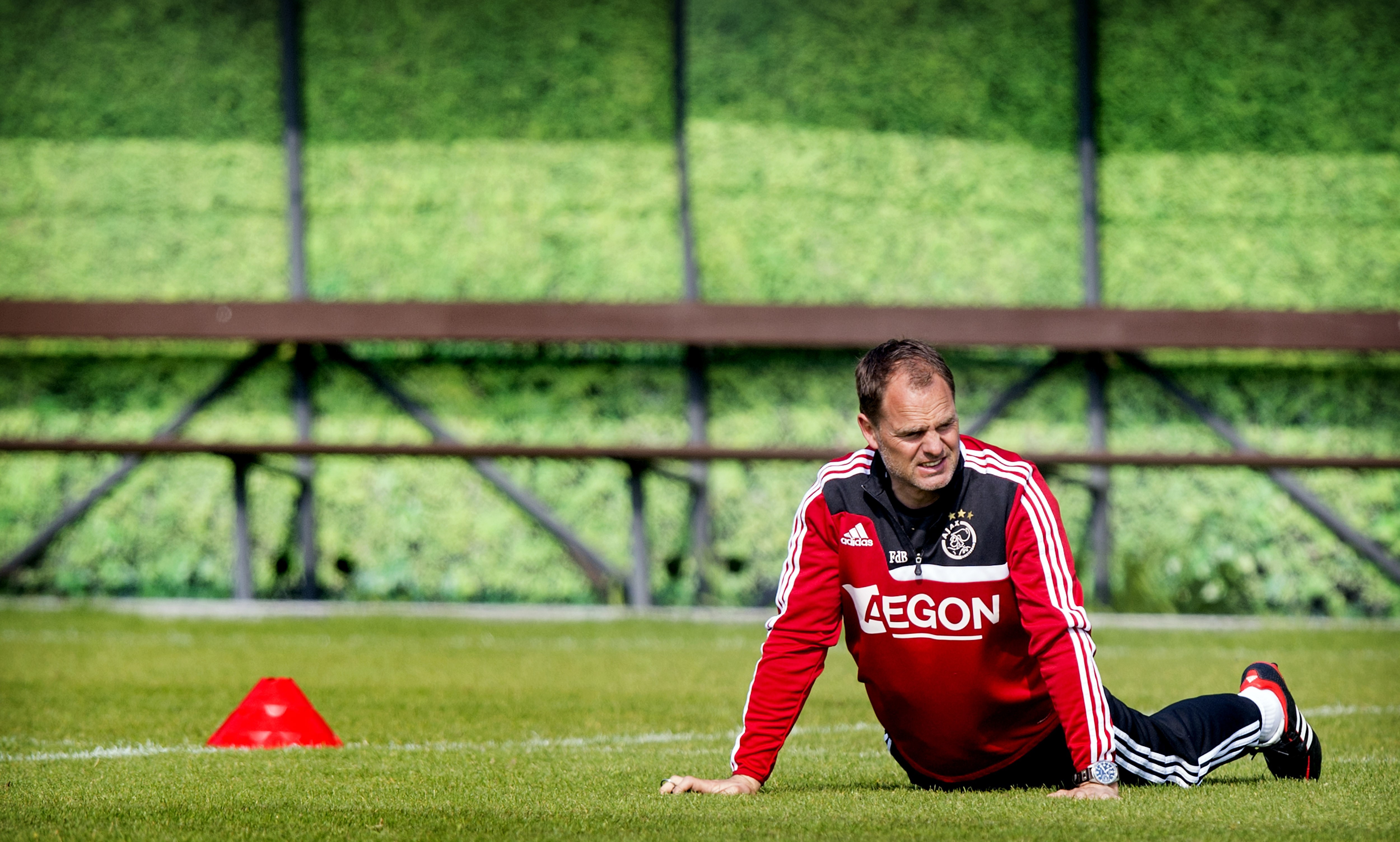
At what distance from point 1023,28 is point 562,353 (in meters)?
4.81

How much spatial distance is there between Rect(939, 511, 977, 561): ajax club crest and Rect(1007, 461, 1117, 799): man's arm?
0.29 feet

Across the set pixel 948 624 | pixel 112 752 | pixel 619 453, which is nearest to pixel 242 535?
pixel 619 453

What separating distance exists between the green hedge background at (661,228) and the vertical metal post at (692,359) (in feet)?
0.33

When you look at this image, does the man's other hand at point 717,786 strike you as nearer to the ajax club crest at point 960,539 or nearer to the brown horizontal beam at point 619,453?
the ajax club crest at point 960,539

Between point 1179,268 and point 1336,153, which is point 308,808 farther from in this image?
point 1336,153

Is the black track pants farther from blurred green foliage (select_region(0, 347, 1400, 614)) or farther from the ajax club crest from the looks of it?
blurred green foliage (select_region(0, 347, 1400, 614))

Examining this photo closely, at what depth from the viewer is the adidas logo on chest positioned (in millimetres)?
3928

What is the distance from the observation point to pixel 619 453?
11.8 metres

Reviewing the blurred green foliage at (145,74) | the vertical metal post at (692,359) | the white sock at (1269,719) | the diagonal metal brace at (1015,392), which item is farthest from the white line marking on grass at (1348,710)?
the blurred green foliage at (145,74)

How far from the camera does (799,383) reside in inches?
513

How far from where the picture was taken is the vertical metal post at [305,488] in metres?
13.0

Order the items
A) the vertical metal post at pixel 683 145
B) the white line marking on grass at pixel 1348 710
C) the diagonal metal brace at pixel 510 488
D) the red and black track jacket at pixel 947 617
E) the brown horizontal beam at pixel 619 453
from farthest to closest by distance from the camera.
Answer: the vertical metal post at pixel 683 145
the diagonal metal brace at pixel 510 488
the brown horizontal beam at pixel 619 453
the white line marking on grass at pixel 1348 710
the red and black track jacket at pixel 947 617

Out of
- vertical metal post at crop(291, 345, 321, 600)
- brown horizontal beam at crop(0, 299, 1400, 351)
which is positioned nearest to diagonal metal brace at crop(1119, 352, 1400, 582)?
brown horizontal beam at crop(0, 299, 1400, 351)

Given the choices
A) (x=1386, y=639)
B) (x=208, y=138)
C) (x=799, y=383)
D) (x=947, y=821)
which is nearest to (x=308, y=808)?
(x=947, y=821)
